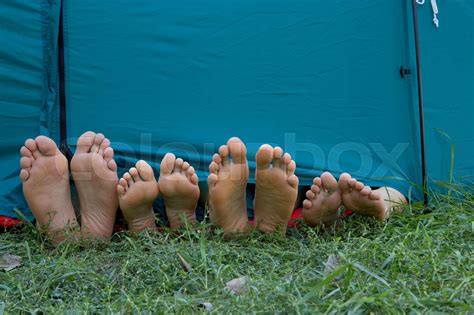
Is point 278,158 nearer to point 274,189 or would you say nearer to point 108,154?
point 274,189

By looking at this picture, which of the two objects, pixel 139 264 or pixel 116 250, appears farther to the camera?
pixel 116 250

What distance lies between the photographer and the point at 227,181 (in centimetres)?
226

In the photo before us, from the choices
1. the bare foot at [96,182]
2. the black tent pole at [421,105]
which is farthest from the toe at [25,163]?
the black tent pole at [421,105]

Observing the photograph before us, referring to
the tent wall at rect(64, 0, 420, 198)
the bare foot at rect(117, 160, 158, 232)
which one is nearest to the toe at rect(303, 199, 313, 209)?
the tent wall at rect(64, 0, 420, 198)

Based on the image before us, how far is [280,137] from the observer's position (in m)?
2.56

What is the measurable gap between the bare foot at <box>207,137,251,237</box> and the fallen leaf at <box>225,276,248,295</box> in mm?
429

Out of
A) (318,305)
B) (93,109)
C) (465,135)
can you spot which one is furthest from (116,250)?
(465,135)

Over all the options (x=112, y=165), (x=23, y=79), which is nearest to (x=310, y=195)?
(x=112, y=165)

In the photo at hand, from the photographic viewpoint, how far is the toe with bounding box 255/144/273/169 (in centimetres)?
221

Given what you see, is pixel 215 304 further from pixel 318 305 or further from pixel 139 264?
pixel 139 264

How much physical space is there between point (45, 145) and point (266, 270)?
0.82 meters

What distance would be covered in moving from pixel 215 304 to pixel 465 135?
1351 millimetres

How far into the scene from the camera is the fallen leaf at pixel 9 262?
2.13 m

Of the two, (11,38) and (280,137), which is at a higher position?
(11,38)
